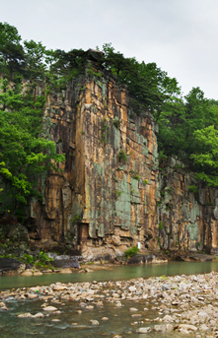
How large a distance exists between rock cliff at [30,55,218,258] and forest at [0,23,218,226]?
6.82 feet

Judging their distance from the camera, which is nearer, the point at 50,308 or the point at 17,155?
the point at 50,308

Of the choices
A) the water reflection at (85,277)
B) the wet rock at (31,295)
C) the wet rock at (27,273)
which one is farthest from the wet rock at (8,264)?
the wet rock at (31,295)

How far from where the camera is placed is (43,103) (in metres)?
41.2

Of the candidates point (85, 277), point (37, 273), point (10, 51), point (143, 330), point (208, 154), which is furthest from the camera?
point (208, 154)

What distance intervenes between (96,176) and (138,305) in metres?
26.3

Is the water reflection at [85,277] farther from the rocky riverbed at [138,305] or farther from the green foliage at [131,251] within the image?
the green foliage at [131,251]

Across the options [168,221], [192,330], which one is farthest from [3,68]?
[192,330]

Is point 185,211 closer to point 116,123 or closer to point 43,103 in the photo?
point 116,123

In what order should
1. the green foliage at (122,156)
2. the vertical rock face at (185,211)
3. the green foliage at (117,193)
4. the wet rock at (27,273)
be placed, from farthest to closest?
1. the vertical rock face at (185,211)
2. the green foliage at (122,156)
3. the green foliage at (117,193)
4. the wet rock at (27,273)

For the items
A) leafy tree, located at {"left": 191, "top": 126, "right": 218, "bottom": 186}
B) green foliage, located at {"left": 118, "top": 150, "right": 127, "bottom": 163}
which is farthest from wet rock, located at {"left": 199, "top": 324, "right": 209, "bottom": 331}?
leafy tree, located at {"left": 191, "top": 126, "right": 218, "bottom": 186}

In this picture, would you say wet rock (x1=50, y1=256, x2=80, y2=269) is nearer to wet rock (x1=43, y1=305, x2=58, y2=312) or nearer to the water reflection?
the water reflection

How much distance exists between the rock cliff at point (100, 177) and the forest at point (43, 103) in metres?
2.08

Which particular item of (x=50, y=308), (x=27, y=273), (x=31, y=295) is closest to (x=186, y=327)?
(x=50, y=308)

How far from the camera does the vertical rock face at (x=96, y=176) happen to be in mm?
36750
